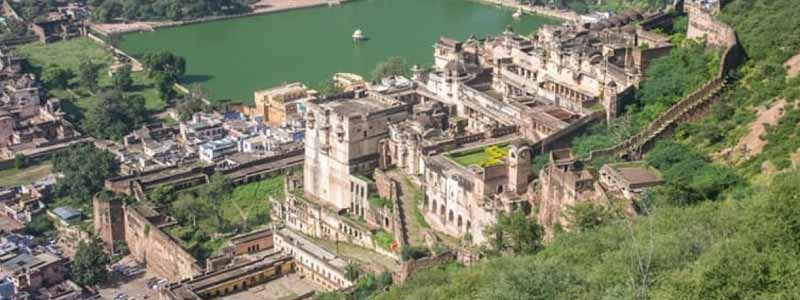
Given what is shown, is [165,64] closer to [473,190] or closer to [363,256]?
[363,256]

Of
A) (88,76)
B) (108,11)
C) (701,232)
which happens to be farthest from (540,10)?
(701,232)

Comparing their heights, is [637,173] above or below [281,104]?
above

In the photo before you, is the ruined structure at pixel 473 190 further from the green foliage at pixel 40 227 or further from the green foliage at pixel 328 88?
the green foliage at pixel 328 88

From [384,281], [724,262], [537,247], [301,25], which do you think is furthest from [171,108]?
[724,262]

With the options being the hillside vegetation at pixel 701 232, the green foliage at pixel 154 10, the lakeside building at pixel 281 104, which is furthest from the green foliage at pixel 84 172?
the green foliage at pixel 154 10

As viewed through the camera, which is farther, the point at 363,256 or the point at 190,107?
the point at 190,107
